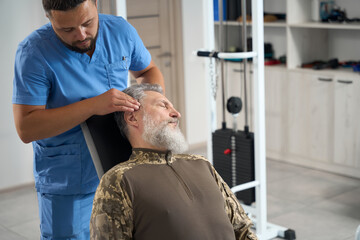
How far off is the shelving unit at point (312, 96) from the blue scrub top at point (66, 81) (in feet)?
7.77

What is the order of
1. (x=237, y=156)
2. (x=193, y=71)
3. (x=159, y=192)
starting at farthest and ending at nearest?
1. (x=193, y=71)
2. (x=237, y=156)
3. (x=159, y=192)

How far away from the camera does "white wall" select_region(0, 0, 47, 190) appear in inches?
154

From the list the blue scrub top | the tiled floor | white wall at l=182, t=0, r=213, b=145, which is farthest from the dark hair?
white wall at l=182, t=0, r=213, b=145

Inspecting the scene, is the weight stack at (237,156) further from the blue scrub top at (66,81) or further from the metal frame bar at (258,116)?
the blue scrub top at (66,81)

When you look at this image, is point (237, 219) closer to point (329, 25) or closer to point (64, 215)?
point (64, 215)

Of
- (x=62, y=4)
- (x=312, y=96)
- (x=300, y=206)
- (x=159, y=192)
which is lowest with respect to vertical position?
(x=300, y=206)

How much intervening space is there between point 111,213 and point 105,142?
28 cm

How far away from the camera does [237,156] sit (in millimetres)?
3004

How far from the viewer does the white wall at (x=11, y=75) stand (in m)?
3.91

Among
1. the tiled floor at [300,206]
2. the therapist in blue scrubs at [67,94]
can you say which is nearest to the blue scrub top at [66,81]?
the therapist in blue scrubs at [67,94]

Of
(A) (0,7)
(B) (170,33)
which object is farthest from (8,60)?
(B) (170,33)

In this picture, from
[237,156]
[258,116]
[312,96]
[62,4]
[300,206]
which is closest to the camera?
[62,4]

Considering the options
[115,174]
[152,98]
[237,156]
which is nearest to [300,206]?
[237,156]

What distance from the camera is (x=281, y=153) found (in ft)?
15.2
